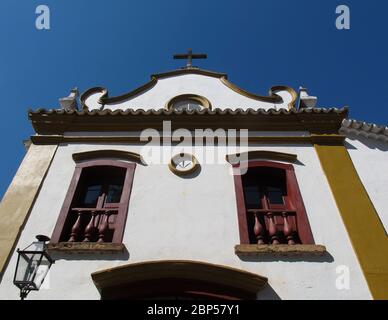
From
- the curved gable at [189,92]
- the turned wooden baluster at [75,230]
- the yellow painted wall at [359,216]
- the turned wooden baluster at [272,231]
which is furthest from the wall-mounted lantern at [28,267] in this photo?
the curved gable at [189,92]

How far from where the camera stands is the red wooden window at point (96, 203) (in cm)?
584

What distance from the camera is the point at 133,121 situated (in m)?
7.71

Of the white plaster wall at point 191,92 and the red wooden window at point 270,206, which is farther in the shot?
the white plaster wall at point 191,92

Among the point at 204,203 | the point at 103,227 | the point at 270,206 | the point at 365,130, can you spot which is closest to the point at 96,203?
the point at 103,227

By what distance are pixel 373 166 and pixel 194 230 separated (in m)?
3.67

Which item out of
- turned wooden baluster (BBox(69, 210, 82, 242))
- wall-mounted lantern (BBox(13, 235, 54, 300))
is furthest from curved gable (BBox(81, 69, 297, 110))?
wall-mounted lantern (BBox(13, 235, 54, 300))

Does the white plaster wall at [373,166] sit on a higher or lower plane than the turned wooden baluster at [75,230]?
higher

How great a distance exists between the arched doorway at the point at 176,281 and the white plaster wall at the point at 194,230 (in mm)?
232

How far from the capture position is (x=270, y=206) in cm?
648

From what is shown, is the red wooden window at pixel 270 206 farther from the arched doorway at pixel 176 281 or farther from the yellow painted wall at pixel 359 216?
the arched doorway at pixel 176 281
